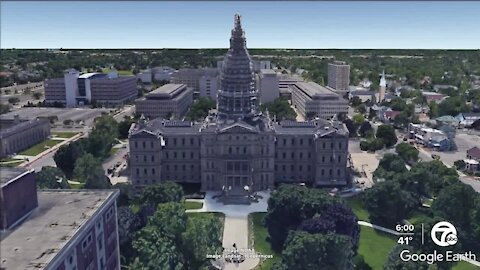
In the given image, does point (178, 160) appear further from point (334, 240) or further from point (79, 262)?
point (79, 262)

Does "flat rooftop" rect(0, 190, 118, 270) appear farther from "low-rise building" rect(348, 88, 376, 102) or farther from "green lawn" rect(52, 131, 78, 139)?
"low-rise building" rect(348, 88, 376, 102)

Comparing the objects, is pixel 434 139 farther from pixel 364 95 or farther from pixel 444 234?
pixel 364 95

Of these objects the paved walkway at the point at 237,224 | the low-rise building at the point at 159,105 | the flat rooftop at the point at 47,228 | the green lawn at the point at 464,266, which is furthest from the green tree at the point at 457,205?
the low-rise building at the point at 159,105

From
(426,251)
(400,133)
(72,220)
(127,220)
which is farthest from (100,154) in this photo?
(400,133)

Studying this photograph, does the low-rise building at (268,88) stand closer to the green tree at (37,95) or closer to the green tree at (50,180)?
the green tree at (37,95)

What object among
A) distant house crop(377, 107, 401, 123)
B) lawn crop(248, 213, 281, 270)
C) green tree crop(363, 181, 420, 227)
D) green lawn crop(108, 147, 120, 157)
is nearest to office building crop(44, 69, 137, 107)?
green lawn crop(108, 147, 120, 157)
